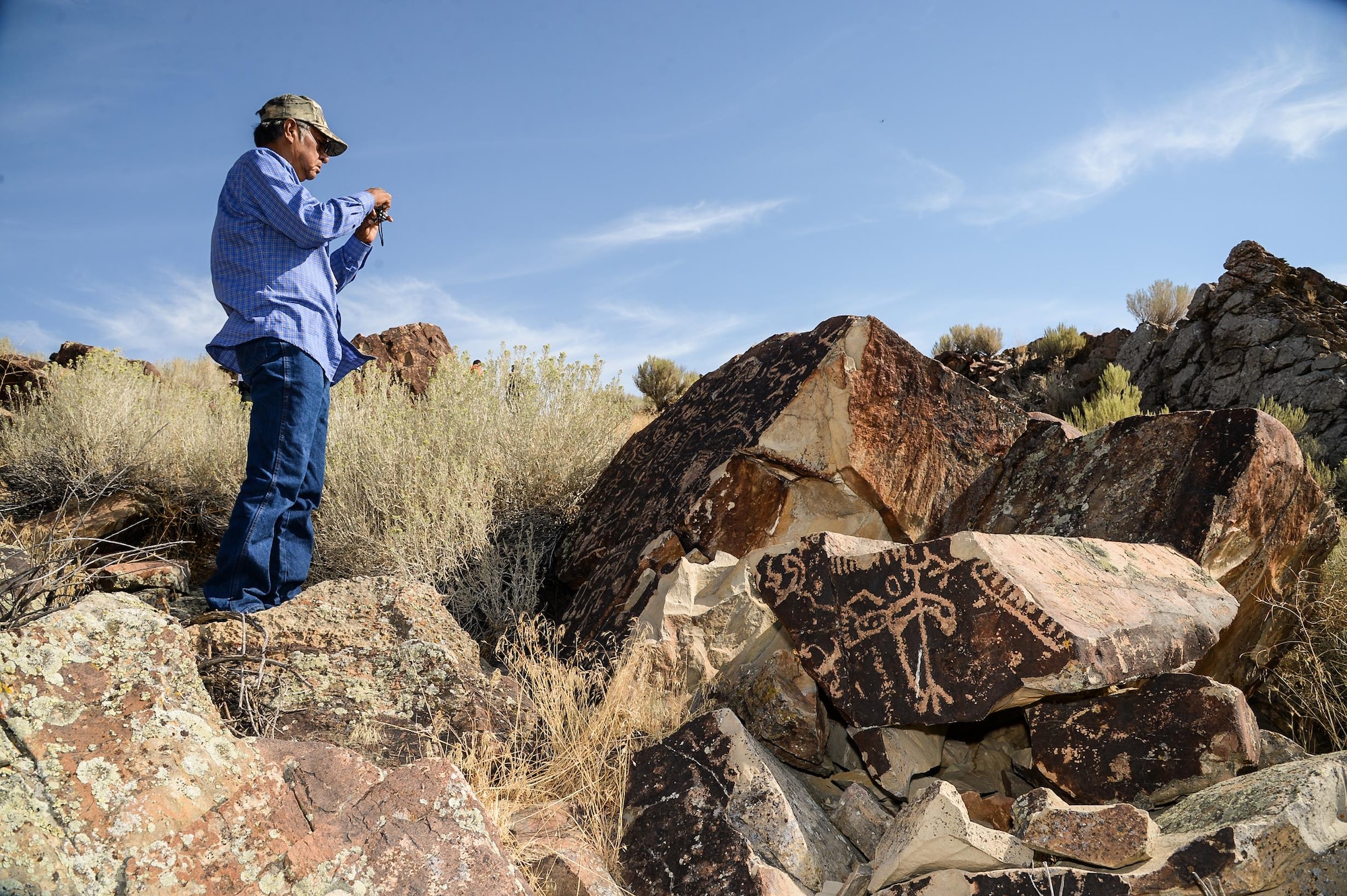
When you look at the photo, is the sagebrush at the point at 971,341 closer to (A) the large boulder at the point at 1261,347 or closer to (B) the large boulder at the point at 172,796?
(A) the large boulder at the point at 1261,347

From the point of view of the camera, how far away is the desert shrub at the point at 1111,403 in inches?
358

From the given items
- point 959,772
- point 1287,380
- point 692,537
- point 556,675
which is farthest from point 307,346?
point 1287,380

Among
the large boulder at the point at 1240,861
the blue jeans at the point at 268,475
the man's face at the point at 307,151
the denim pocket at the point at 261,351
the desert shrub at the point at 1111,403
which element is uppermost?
the man's face at the point at 307,151

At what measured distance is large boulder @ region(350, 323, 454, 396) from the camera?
9695 millimetres

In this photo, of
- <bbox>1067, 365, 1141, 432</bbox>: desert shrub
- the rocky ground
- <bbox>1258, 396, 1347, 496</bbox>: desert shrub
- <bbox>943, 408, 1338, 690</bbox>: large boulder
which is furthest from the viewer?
<bbox>1067, 365, 1141, 432</bbox>: desert shrub

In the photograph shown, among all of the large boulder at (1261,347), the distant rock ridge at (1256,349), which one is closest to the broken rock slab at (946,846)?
the distant rock ridge at (1256,349)

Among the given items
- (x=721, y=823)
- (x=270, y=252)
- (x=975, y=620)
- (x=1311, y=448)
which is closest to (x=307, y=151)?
(x=270, y=252)

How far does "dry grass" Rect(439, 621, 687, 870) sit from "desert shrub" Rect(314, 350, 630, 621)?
1468 millimetres

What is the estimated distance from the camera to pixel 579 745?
3.23m

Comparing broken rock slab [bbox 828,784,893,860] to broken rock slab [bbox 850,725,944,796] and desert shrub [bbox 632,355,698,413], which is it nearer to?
broken rock slab [bbox 850,725,944,796]

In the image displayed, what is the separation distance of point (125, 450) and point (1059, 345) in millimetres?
12997

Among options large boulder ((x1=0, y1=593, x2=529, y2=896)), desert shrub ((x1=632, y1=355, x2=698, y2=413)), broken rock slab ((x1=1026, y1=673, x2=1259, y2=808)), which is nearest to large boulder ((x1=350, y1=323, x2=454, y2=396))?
desert shrub ((x1=632, y1=355, x2=698, y2=413))

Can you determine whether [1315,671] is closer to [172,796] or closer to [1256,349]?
[172,796]

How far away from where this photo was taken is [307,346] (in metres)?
3.69
